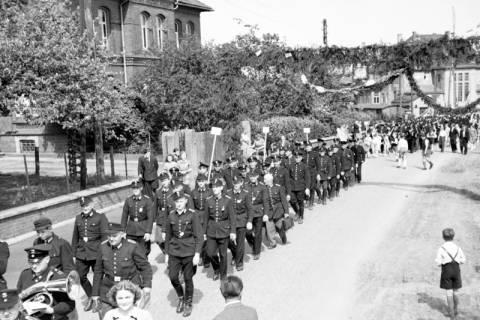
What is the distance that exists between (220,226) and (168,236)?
4.16 ft

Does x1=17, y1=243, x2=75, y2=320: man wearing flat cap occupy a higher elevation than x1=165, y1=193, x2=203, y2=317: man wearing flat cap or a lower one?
higher

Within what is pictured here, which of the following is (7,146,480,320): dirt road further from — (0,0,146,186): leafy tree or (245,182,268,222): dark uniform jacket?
(0,0,146,186): leafy tree

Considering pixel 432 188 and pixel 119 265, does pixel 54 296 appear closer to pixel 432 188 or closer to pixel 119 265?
pixel 119 265

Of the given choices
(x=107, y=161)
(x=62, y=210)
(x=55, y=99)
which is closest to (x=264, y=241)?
(x=62, y=210)

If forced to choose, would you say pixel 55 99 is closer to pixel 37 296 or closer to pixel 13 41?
pixel 13 41

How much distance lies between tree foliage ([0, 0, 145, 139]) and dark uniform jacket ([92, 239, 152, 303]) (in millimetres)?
7819

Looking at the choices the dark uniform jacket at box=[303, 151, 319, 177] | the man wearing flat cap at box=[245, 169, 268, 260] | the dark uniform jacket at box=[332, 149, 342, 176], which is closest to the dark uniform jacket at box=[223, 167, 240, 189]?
the dark uniform jacket at box=[303, 151, 319, 177]

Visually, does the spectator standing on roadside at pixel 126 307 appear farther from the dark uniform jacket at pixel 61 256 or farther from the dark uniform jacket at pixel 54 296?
the dark uniform jacket at pixel 61 256

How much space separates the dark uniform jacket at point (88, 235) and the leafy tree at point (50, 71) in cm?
616

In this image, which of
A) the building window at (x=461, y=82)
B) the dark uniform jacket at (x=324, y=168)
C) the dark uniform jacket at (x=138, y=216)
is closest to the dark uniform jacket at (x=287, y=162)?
the dark uniform jacket at (x=324, y=168)

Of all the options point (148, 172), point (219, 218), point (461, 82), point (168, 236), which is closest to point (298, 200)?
point (148, 172)

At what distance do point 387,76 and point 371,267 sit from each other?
10466 millimetres

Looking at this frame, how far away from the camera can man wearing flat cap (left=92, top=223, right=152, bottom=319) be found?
6914 mm

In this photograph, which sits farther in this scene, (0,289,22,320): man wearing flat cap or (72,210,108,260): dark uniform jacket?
(72,210,108,260): dark uniform jacket
